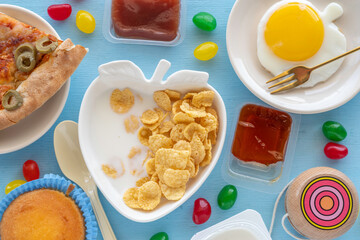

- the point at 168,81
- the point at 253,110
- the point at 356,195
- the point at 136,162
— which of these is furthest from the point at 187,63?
the point at 356,195

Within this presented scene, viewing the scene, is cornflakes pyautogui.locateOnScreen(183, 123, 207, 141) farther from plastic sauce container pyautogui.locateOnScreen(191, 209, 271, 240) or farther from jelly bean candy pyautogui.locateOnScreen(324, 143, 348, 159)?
jelly bean candy pyautogui.locateOnScreen(324, 143, 348, 159)

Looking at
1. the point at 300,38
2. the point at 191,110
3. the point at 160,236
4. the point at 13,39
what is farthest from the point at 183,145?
the point at 13,39

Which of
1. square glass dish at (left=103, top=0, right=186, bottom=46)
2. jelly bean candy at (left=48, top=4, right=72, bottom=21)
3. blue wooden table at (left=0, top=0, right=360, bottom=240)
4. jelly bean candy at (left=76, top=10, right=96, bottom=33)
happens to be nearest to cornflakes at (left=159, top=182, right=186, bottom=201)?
blue wooden table at (left=0, top=0, right=360, bottom=240)

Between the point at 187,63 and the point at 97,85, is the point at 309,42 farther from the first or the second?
the point at 97,85

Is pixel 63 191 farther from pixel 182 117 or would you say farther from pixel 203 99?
pixel 203 99

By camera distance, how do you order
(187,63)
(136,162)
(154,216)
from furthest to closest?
(187,63)
(136,162)
(154,216)
